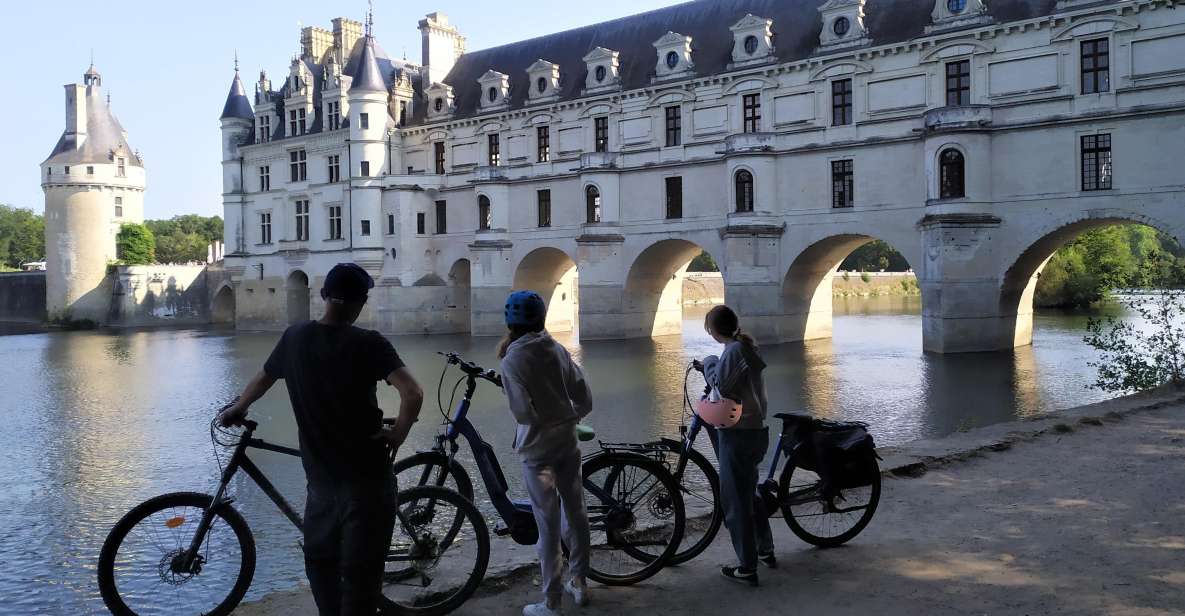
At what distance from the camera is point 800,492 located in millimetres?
6148

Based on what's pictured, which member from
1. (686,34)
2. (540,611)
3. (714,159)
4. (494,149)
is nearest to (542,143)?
(494,149)

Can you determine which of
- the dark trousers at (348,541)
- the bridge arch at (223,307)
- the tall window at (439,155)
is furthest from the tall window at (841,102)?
the bridge arch at (223,307)

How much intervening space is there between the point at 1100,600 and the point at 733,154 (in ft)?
89.7

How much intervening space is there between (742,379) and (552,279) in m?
35.2

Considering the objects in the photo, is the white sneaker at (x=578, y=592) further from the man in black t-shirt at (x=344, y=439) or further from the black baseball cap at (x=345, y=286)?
the black baseball cap at (x=345, y=286)

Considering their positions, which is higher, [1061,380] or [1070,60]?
[1070,60]

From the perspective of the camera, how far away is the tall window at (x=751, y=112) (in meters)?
32.0

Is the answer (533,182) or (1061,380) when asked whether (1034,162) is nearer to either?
(1061,380)

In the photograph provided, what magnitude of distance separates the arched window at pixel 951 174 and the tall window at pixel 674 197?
9.53 m

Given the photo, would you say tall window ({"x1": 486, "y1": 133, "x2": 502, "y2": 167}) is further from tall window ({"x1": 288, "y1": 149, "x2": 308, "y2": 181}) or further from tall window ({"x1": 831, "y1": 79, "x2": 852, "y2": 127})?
tall window ({"x1": 831, "y1": 79, "x2": 852, "y2": 127})

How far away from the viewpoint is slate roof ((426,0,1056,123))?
1149 inches

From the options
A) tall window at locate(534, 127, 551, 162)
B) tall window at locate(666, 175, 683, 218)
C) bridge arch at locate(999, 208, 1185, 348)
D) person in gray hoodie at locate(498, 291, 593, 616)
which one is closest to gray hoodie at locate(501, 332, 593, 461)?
person in gray hoodie at locate(498, 291, 593, 616)

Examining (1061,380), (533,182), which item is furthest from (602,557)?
(533,182)

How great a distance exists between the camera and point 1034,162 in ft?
86.6
